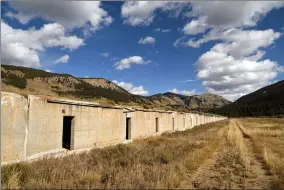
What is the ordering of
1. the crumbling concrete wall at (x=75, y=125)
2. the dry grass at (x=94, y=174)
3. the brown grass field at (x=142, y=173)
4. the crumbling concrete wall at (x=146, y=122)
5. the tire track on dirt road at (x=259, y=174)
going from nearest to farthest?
1. the dry grass at (x=94, y=174)
2. the brown grass field at (x=142, y=173)
3. the tire track on dirt road at (x=259, y=174)
4. the crumbling concrete wall at (x=75, y=125)
5. the crumbling concrete wall at (x=146, y=122)

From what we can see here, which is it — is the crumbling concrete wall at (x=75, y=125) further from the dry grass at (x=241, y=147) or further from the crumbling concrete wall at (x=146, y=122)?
the dry grass at (x=241, y=147)

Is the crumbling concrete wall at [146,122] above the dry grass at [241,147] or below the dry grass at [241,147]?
above

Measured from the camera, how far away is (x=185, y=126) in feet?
129

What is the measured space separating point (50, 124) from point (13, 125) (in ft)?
6.30

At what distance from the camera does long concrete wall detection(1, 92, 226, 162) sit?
29.3 feet

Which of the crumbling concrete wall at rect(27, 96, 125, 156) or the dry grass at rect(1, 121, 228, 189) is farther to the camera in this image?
the crumbling concrete wall at rect(27, 96, 125, 156)

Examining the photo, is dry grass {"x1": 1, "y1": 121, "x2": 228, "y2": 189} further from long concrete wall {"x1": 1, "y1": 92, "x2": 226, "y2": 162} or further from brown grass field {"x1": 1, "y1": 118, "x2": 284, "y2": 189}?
long concrete wall {"x1": 1, "y1": 92, "x2": 226, "y2": 162}

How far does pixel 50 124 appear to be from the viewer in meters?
10.9

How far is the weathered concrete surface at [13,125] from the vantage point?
28.6 feet

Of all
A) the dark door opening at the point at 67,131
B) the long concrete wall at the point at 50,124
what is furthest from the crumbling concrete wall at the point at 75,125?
the dark door opening at the point at 67,131

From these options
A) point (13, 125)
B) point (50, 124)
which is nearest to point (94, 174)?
point (13, 125)

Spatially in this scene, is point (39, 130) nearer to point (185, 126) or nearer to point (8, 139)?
point (8, 139)

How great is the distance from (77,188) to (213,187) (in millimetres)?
3623

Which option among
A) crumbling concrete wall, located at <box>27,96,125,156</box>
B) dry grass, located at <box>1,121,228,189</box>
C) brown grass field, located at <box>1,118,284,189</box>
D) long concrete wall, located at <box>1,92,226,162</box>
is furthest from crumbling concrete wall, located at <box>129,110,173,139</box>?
dry grass, located at <box>1,121,228,189</box>
